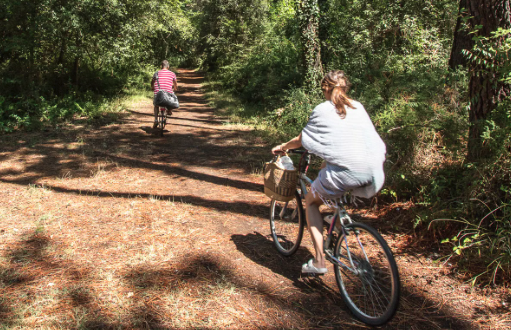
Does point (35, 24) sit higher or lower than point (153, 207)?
higher

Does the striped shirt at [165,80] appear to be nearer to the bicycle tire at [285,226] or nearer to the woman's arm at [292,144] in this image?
the bicycle tire at [285,226]

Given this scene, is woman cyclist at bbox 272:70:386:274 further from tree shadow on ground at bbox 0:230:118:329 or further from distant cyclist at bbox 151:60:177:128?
distant cyclist at bbox 151:60:177:128

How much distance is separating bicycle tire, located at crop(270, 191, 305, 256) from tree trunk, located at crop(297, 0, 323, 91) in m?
7.32

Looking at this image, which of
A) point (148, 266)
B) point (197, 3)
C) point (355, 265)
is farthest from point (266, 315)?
point (197, 3)

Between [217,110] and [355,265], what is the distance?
42.2ft

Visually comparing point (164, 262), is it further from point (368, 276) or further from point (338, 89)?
point (338, 89)

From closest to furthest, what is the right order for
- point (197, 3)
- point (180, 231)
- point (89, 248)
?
point (89, 248) < point (180, 231) < point (197, 3)

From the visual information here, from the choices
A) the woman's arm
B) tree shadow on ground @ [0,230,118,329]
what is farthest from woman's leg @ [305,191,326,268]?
tree shadow on ground @ [0,230,118,329]

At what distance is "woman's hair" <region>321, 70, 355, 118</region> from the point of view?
2748mm

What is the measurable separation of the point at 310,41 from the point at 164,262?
29.7 ft

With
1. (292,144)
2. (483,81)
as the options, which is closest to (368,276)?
(292,144)

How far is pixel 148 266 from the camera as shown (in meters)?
3.51

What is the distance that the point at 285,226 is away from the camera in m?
4.05

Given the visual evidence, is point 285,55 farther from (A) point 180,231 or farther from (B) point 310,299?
(B) point 310,299
